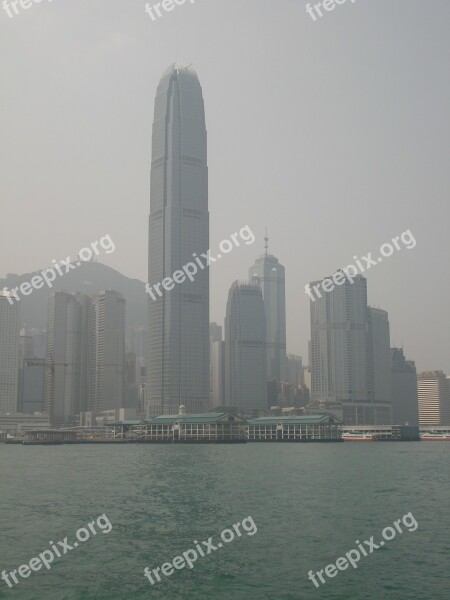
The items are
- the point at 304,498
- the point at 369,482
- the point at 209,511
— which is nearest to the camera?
the point at 209,511

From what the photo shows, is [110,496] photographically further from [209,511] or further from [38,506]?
[209,511]

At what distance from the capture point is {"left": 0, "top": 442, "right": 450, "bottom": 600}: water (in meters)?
30.7

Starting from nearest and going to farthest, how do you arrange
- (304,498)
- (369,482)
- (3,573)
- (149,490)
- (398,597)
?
(398,597) → (3,573) → (304,498) → (149,490) → (369,482)

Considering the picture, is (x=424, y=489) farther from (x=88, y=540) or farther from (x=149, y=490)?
(x=88, y=540)

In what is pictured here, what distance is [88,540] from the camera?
39750mm

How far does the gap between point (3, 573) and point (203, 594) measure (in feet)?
30.5

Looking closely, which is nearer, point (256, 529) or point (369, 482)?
point (256, 529)

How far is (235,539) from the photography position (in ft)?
131

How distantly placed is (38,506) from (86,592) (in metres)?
23.8

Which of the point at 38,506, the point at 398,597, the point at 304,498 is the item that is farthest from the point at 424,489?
the point at 398,597

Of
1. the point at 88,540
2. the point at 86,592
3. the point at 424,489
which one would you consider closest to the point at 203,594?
the point at 86,592

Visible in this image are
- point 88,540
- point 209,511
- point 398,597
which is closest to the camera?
point 398,597

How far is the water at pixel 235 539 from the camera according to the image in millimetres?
30719

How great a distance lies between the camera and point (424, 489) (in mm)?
65312
